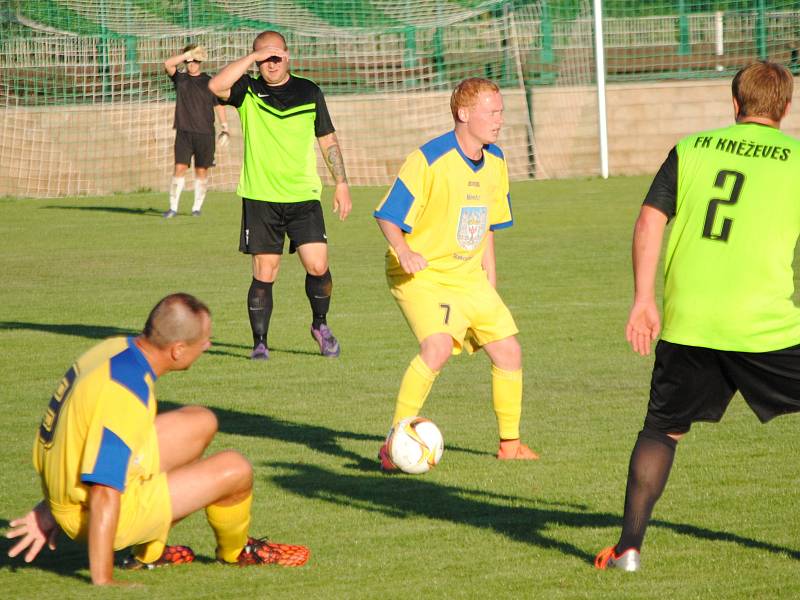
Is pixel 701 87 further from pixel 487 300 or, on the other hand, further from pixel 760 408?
pixel 760 408

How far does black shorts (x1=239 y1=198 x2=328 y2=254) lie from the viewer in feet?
32.6

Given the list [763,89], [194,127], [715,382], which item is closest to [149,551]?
[715,382]

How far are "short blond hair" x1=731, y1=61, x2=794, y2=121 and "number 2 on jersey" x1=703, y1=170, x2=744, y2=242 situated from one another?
244 millimetres

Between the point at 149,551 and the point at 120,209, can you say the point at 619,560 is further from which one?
the point at 120,209

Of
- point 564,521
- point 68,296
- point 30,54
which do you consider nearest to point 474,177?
point 564,521

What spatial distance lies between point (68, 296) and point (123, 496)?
8668 mm

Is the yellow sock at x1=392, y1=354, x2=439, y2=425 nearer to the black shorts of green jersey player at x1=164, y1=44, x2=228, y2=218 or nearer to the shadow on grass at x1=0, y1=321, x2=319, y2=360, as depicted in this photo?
the shadow on grass at x1=0, y1=321, x2=319, y2=360

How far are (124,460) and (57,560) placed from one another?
1.04m

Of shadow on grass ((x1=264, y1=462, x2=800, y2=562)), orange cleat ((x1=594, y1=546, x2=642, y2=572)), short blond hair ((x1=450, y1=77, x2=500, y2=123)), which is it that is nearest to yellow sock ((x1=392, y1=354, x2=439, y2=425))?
shadow on grass ((x1=264, y1=462, x2=800, y2=562))

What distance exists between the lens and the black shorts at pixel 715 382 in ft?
15.2

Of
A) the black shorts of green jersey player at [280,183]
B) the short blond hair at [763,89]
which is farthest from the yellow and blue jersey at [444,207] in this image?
the black shorts of green jersey player at [280,183]

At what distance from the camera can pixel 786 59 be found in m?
26.5

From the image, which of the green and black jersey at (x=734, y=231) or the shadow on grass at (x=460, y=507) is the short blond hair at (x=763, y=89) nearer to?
the green and black jersey at (x=734, y=231)

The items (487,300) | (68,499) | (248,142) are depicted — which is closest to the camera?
(68,499)
